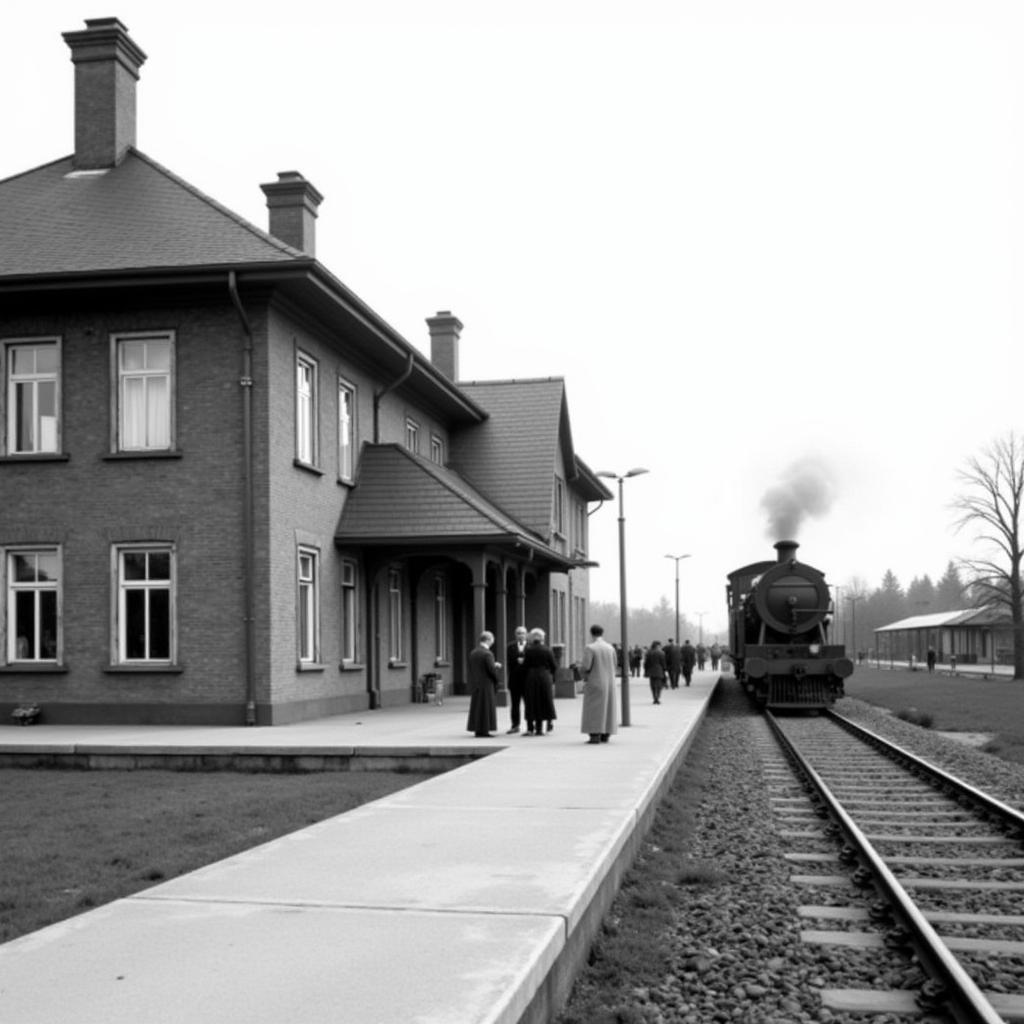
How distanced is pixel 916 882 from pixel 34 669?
14611 millimetres

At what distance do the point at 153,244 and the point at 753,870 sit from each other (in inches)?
551

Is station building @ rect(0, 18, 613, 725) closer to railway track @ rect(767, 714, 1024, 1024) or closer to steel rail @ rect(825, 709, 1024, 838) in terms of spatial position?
railway track @ rect(767, 714, 1024, 1024)

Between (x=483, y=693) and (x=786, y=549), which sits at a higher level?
(x=786, y=549)

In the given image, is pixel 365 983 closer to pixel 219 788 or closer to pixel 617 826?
pixel 617 826

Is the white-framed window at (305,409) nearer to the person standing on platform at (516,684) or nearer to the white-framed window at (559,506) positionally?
the person standing on platform at (516,684)

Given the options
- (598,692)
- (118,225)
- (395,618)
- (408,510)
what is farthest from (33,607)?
(598,692)

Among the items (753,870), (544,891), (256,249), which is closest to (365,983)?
(544,891)

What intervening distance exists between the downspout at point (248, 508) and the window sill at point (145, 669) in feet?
3.65

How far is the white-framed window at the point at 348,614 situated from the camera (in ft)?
74.3

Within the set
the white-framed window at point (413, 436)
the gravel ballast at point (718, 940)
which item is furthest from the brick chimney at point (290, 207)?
the gravel ballast at point (718, 940)

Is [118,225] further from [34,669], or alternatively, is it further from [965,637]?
[965,637]

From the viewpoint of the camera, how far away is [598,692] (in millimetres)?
15430

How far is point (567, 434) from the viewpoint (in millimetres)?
36500

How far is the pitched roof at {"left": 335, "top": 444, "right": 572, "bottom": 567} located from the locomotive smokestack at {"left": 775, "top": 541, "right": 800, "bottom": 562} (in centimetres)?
708
